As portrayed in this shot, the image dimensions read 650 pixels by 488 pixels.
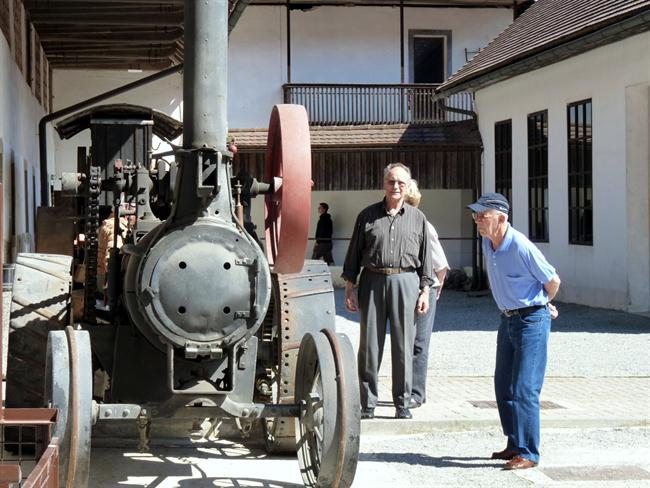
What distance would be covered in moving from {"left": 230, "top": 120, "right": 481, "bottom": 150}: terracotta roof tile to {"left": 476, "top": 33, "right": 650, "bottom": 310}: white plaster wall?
17.0ft

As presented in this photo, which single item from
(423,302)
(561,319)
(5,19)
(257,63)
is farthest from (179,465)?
(257,63)

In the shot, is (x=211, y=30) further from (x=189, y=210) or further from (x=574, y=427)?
(x=574, y=427)

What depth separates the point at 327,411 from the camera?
5500 mm

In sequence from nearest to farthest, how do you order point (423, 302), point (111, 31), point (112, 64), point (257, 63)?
point (423, 302), point (111, 31), point (112, 64), point (257, 63)

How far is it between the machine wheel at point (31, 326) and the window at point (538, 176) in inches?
571

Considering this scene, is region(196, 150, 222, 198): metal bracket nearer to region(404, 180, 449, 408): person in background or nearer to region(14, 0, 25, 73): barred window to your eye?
region(404, 180, 449, 408): person in background

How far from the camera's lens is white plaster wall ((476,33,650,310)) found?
16875mm

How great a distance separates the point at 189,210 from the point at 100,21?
488 inches

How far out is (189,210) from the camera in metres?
5.63

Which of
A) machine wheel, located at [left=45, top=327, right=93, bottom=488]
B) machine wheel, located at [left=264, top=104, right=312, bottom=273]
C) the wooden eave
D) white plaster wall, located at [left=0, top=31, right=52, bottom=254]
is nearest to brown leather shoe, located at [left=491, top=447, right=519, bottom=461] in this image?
machine wheel, located at [left=264, top=104, right=312, bottom=273]

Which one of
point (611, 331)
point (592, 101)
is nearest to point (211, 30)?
point (611, 331)

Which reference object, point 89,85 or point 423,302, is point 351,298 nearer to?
point 423,302

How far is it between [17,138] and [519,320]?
11.0m

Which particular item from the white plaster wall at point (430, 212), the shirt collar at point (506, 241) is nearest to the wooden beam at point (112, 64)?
the white plaster wall at point (430, 212)
